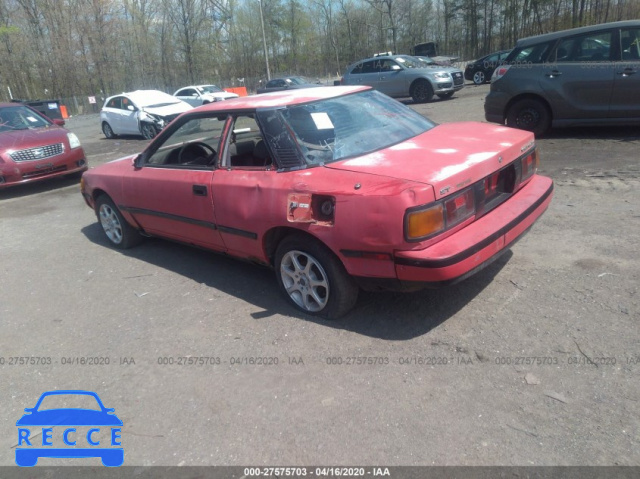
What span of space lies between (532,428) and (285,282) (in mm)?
1956

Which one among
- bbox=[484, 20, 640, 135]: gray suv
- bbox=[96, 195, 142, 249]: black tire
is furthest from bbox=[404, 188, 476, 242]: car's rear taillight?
bbox=[484, 20, 640, 135]: gray suv

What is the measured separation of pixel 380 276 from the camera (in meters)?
3.13

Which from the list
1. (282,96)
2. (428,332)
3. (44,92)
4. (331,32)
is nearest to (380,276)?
(428,332)

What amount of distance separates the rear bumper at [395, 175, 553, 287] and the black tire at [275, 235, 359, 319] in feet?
1.60

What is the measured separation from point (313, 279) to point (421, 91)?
15940 millimetres

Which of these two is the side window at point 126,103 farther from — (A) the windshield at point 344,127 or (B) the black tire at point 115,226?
(A) the windshield at point 344,127

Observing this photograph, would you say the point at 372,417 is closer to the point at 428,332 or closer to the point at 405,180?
the point at 428,332

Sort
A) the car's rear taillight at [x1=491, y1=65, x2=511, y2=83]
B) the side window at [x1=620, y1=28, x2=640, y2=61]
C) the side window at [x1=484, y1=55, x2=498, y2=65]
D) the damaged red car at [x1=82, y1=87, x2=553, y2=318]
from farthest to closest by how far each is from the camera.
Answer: the side window at [x1=484, y1=55, x2=498, y2=65]
the car's rear taillight at [x1=491, y1=65, x2=511, y2=83]
the side window at [x1=620, y1=28, x2=640, y2=61]
the damaged red car at [x1=82, y1=87, x2=553, y2=318]

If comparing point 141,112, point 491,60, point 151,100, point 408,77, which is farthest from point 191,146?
point 491,60

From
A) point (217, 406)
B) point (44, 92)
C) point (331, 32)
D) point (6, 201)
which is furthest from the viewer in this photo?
point (331, 32)

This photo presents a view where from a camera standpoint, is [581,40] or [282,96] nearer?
[282,96]

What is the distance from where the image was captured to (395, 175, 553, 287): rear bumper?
2938mm

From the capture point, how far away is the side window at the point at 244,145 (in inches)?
155

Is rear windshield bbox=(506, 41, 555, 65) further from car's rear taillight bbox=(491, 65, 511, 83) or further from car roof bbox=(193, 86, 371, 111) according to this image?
car roof bbox=(193, 86, 371, 111)
